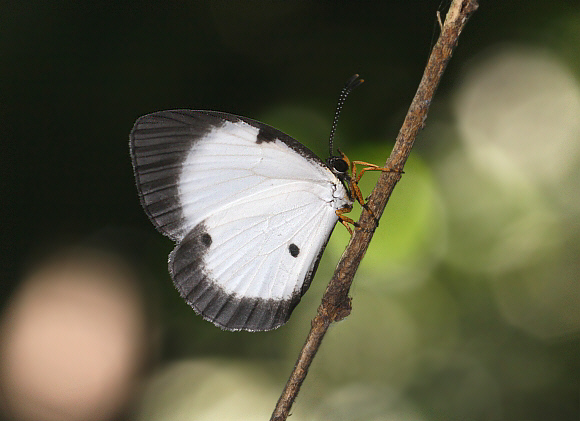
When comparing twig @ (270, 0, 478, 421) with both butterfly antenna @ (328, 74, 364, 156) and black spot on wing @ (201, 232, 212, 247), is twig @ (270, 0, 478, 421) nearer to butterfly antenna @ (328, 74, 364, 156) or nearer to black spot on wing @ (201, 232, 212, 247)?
butterfly antenna @ (328, 74, 364, 156)

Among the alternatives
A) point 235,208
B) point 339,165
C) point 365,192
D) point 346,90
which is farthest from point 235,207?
point 365,192

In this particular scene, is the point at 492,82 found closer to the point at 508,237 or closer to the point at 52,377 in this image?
the point at 508,237

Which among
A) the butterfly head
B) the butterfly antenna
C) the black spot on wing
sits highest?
the butterfly antenna

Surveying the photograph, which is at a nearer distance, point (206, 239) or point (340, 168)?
point (340, 168)

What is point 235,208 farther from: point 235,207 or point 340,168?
point 340,168

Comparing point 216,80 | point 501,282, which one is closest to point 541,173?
point 501,282

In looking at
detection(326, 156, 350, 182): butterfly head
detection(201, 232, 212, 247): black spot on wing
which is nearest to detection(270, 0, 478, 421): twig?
detection(326, 156, 350, 182): butterfly head

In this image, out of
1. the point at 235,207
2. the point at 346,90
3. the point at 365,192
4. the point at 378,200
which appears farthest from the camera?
the point at 365,192
